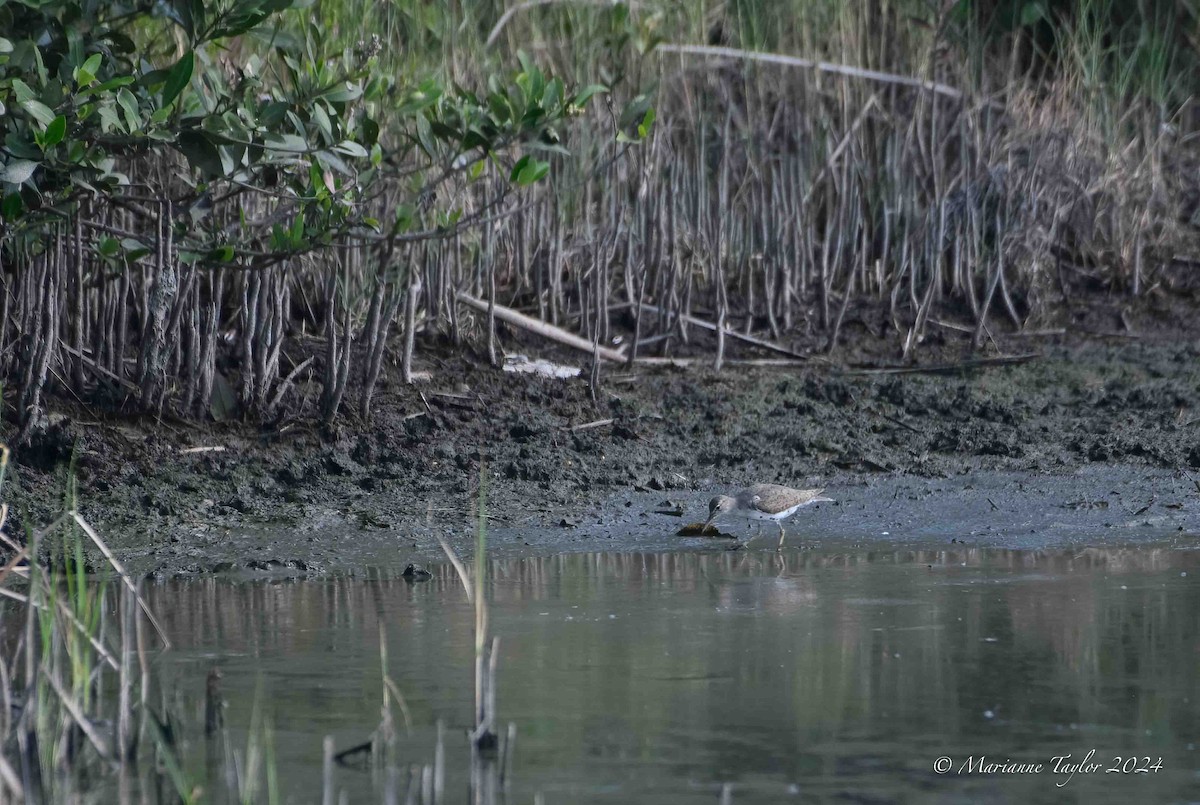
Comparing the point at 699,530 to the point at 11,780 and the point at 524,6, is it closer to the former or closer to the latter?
the point at 11,780

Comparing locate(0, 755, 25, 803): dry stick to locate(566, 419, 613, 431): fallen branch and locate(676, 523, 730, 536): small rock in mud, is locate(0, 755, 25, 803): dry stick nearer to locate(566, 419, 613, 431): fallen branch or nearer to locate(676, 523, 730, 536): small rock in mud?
locate(676, 523, 730, 536): small rock in mud

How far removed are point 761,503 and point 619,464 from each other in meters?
1.20

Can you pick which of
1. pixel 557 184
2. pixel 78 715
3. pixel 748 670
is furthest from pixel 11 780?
pixel 557 184

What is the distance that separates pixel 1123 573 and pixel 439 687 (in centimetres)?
267

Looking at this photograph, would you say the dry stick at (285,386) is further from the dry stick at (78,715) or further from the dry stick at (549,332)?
the dry stick at (78,715)

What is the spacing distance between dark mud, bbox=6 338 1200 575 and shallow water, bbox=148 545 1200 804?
22.5 inches

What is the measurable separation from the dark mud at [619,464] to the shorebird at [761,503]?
0.20 m

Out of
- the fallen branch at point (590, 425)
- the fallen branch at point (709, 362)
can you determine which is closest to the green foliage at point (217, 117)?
the fallen branch at point (590, 425)

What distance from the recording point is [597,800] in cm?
337

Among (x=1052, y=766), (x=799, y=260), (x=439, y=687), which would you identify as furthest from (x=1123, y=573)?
(x=799, y=260)

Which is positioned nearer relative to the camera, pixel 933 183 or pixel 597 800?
pixel 597 800

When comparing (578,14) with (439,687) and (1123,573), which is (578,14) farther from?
(439,687)

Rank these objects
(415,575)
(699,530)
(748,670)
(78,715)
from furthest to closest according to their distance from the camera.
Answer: (699,530) → (415,575) → (748,670) → (78,715)

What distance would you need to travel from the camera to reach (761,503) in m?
6.32
